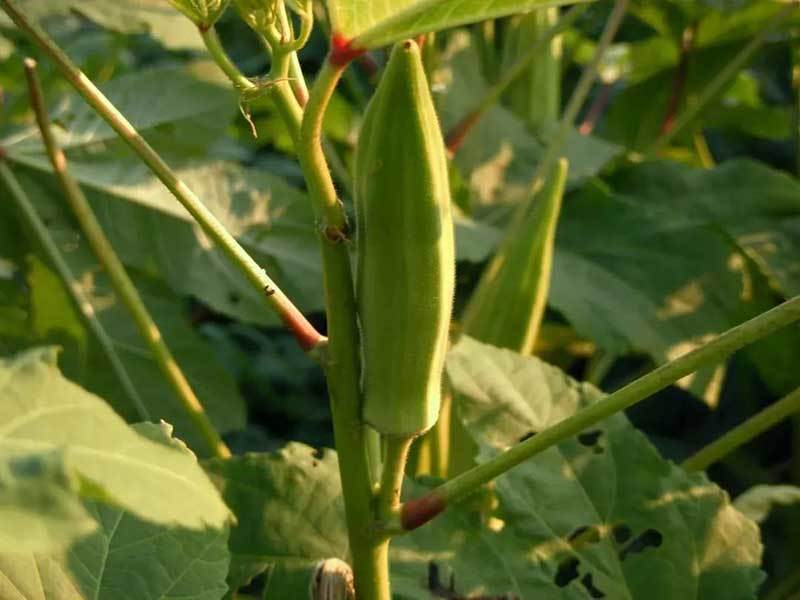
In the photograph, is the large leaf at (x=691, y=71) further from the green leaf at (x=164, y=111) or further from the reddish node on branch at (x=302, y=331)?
the reddish node on branch at (x=302, y=331)

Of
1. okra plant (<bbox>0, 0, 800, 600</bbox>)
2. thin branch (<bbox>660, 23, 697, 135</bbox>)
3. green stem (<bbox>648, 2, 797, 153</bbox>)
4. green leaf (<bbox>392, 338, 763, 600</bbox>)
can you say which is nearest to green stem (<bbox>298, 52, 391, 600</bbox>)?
okra plant (<bbox>0, 0, 800, 600</bbox>)

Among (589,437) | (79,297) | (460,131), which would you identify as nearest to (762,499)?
(589,437)

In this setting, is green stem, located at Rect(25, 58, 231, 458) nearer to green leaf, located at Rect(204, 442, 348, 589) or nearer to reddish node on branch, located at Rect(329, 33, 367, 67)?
green leaf, located at Rect(204, 442, 348, 589)

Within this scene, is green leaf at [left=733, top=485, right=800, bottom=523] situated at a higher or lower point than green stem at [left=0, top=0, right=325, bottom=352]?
lower

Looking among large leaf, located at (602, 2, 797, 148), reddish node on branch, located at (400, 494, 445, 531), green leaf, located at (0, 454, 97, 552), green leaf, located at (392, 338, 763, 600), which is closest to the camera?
green leaf, located at (0, 454, 97, 552)

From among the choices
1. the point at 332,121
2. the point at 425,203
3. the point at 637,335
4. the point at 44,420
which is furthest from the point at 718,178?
the point at 44,420

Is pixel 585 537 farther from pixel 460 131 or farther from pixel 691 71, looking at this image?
pixel 691 71

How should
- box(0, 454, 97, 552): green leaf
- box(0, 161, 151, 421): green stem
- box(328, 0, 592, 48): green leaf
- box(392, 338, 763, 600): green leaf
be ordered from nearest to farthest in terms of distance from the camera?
box(0, 454, 97, 552): green leaf < box(328, 0, 592, 48): green leaf < box(392, 338, 763, 600): green leaf < box(0, 161, 151, 421): green stem
